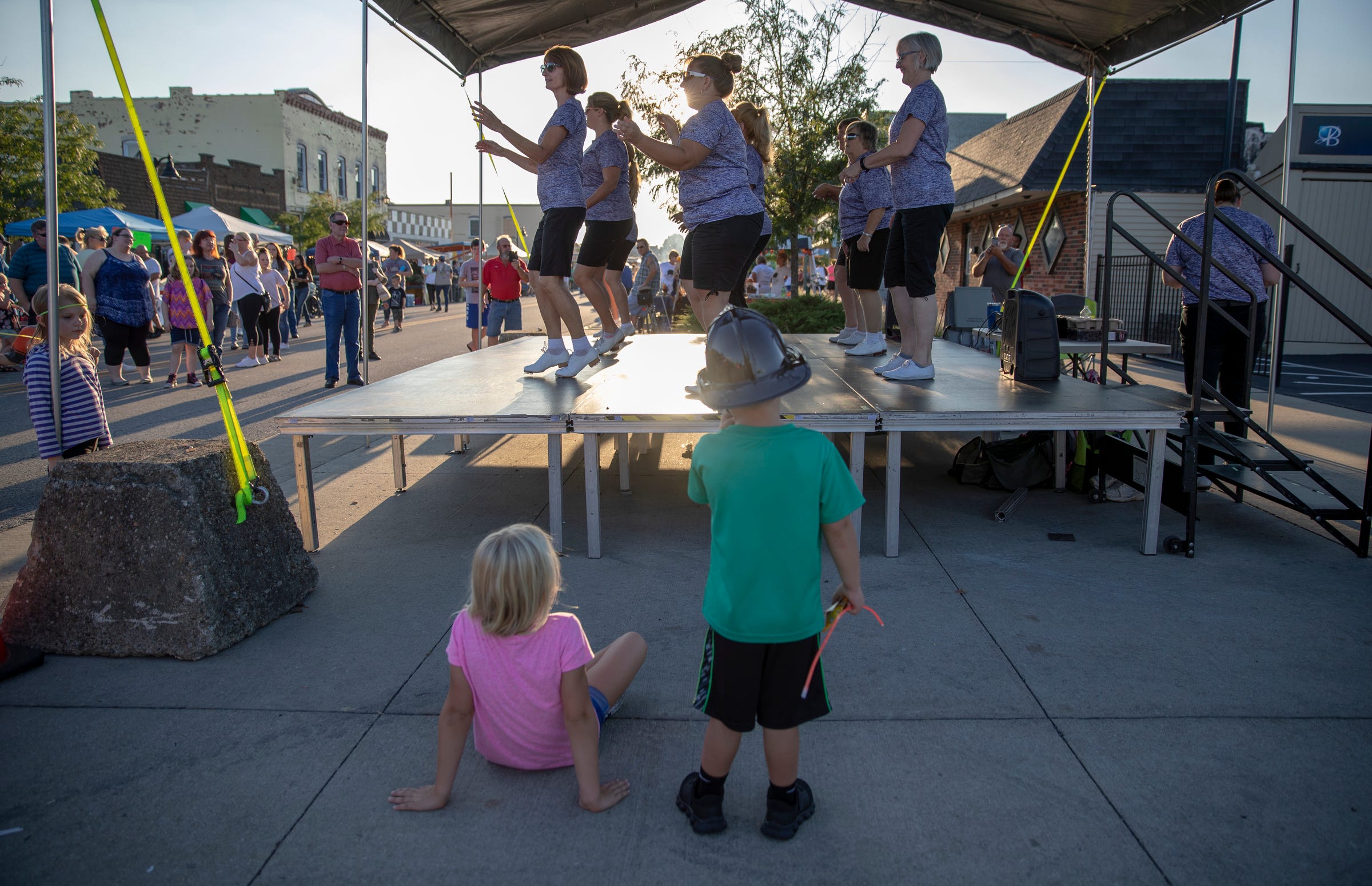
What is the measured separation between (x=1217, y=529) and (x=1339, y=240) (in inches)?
558

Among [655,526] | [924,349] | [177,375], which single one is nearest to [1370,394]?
[924,349]

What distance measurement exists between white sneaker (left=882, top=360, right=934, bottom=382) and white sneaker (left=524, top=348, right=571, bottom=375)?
7.02ft

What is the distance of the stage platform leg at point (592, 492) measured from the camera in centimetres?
430

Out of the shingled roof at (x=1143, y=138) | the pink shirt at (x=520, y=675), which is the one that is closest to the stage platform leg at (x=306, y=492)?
the pink shirt at (x=520, y=675)

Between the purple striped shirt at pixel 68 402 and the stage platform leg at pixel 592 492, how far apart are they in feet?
7.55

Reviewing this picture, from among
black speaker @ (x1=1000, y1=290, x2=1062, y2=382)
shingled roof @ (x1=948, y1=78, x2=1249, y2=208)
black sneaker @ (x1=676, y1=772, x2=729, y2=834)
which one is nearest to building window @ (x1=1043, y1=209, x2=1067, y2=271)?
shingled roof @ (x1=948, y1=78, x2=1249, y2=208)

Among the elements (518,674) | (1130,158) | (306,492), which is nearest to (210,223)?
(1130,158)

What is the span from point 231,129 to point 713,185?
142 feet

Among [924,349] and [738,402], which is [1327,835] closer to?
[738,402]

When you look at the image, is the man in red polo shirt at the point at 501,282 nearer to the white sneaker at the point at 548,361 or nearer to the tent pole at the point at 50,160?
the white sneaker at the point at 548,361

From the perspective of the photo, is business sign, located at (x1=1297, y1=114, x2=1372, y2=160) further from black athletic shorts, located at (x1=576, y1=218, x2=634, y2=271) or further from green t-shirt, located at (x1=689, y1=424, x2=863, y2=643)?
green t-shirt, located at (x1=689, y1=424, x2=863, y2=643)

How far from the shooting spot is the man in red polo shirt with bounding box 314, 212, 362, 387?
929cm

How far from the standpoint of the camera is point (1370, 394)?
34.6 ft

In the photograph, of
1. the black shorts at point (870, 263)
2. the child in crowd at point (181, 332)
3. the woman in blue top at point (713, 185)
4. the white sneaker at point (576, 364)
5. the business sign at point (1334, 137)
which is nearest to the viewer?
the woman in blue top at point (713, 185)
